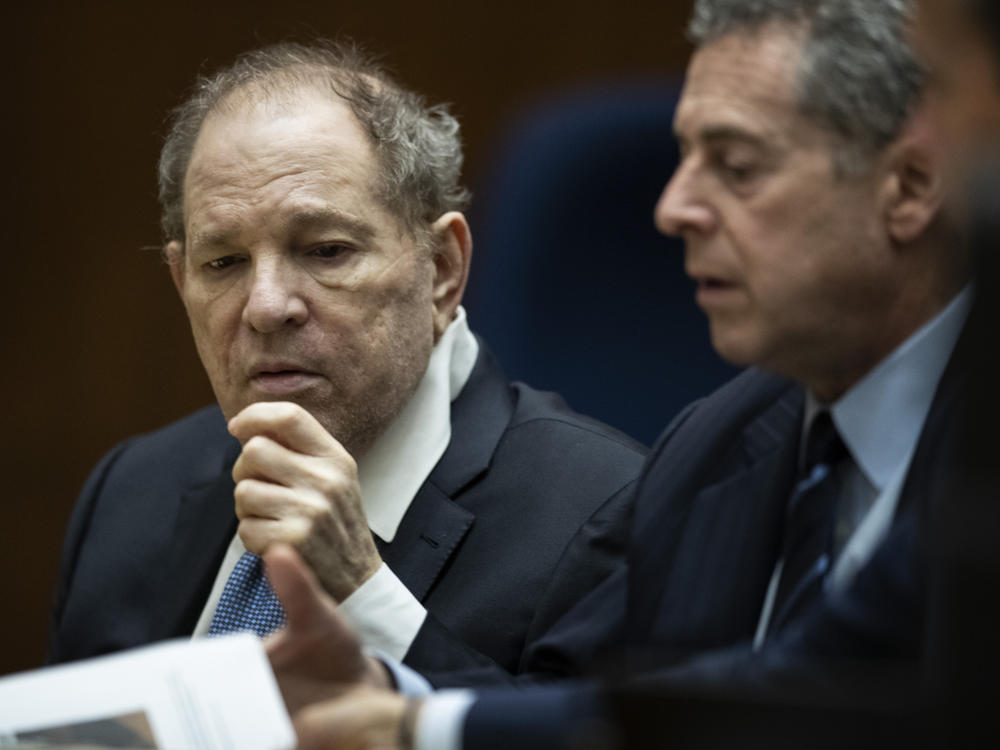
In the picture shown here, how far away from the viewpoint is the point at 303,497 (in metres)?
1.58

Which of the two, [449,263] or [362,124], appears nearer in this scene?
[362,124]

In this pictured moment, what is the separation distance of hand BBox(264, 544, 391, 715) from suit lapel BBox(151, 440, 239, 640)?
2.04ft

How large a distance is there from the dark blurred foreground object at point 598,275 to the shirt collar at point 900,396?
99cm

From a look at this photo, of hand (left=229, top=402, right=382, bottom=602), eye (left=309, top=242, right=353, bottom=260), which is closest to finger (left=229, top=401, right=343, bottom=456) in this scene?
hand (left=229, top=402, right=382, bottom=602)

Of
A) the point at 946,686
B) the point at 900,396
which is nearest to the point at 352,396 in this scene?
the point at 900,396

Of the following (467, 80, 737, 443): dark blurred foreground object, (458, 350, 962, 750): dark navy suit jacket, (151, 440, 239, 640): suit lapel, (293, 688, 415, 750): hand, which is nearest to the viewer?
(458, 350, 962, 750): dark navy suit jacket

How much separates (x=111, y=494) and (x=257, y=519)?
0.70 m

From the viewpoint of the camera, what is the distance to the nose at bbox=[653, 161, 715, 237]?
1309 millimetres

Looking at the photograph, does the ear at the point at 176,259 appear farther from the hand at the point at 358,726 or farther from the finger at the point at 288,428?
the hand at the point at 358,726

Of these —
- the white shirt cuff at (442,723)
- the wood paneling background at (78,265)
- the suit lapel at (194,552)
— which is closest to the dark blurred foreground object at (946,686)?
the white shirt cuff at (442,723)

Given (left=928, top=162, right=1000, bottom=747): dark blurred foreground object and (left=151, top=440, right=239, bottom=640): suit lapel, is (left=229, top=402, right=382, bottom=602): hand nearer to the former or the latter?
(left=151, top=440, right=239, bottom=640): suit lapel

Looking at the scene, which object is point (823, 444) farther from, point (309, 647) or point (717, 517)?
point (309, 647)

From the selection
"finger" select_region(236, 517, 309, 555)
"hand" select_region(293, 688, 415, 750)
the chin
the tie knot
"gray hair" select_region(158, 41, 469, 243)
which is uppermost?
"gray hair" select_region(158, 41, 469, 243)

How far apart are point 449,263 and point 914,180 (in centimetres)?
87
